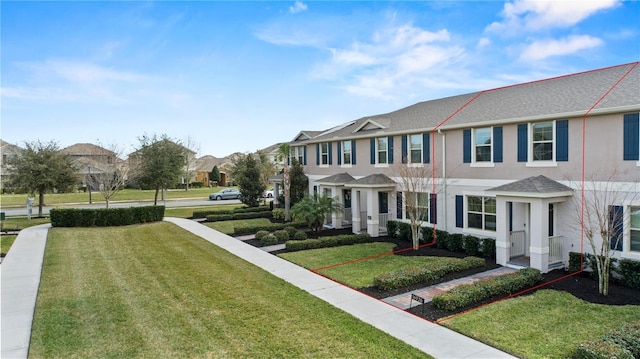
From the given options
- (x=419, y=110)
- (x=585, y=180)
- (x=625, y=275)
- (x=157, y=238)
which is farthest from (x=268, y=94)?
(x=625, y=275)

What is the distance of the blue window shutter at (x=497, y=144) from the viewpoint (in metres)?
15.0

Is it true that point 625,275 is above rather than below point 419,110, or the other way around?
below

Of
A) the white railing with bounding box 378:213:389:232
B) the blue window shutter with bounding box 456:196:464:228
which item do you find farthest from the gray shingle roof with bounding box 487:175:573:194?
the white railing with bounding box 378:213:389:232

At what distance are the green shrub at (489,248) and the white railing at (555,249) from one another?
200cm

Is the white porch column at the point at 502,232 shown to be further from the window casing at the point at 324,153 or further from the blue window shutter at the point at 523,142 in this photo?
the window casing at the point at 324,153

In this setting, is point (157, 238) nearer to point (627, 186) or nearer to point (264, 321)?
point (264, 321)

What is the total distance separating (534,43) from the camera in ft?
55.1

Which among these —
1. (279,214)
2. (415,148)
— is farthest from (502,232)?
(279,214)

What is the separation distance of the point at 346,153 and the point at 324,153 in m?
2.73

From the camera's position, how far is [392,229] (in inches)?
762

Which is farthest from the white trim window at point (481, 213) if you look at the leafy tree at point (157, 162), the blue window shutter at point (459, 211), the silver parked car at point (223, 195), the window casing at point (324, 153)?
the silver parked car at point (223, 195)

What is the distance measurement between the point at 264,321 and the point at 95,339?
11.5 ft

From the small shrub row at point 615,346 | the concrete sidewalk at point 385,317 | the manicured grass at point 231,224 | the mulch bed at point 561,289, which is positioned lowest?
the mulch bed at point 561,289

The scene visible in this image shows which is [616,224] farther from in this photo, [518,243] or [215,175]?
[215,175]
